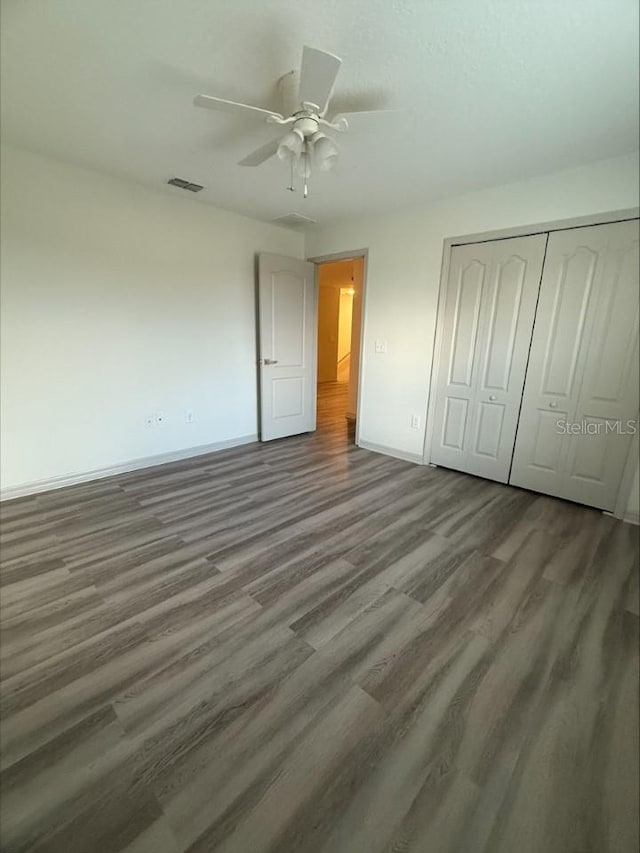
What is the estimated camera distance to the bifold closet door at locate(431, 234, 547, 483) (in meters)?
3.04

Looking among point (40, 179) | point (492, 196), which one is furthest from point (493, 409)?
point (40, 179)

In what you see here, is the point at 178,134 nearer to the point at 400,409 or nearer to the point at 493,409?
the point at 400,409

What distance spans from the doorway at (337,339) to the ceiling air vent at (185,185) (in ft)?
10.8

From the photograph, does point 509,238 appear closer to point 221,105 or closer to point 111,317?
point 221,105

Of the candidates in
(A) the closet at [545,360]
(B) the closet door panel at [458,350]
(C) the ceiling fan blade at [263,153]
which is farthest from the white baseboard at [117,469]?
(C) the ceiling fan blade at [263,153]

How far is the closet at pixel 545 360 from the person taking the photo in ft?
8.67

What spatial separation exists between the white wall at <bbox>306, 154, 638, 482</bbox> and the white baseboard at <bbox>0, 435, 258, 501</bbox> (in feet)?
5.47

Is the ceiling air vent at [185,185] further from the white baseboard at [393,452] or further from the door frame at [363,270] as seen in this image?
the white baseboard at [393,452]

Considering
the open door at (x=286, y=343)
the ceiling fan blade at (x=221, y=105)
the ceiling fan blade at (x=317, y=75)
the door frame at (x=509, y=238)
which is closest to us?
the ceiling fan blade at (x=317, y=75)

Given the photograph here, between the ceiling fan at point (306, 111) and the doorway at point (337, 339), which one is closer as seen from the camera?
the ceiling fan at point (306, 111)

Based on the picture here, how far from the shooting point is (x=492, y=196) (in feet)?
10.0

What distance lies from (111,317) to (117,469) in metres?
1.42

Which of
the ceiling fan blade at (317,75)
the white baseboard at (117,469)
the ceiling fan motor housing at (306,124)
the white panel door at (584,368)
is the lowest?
the white baseboard at (117,469)

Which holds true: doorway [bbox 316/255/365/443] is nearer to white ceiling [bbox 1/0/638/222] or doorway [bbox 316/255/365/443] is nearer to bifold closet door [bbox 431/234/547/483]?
bifold closet door [bbox 431/234/547/483]
